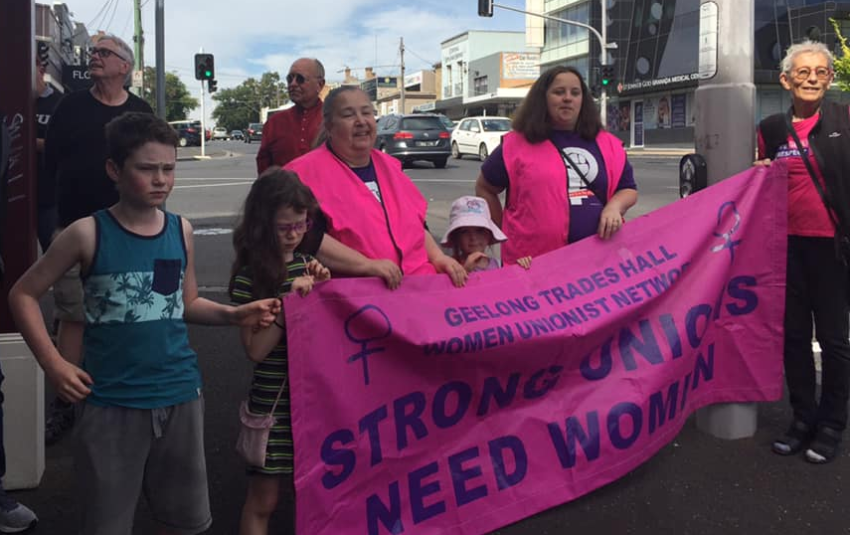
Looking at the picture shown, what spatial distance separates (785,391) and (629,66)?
158ft

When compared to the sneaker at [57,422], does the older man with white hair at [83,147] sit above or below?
above

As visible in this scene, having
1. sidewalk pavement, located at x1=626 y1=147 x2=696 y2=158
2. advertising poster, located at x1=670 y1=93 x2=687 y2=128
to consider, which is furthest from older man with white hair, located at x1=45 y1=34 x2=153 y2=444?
advertising poster, located at x1=670 y1=93 x2=687 y2=128

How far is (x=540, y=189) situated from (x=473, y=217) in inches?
15.4

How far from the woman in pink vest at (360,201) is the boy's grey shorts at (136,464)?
824 mm

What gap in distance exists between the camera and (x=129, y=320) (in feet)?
8.09

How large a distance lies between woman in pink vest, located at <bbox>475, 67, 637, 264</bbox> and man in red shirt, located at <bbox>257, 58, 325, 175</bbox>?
215 centimetres

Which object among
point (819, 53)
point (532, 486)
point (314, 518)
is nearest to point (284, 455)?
point (314, 518)

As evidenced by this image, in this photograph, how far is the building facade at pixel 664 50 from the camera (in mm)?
42094

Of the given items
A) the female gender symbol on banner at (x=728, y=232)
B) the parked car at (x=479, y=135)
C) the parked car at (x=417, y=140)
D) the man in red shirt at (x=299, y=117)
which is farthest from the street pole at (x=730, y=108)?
the parked car at (x=479, y=135)

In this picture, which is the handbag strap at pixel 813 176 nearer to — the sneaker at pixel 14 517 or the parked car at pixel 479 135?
the sneaker at pixel 14 517

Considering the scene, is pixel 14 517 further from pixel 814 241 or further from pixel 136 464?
pixel 814 241

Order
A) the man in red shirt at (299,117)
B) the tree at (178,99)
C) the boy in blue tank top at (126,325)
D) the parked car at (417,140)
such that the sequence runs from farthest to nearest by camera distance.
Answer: the tree at (178,99), the parked car at (417,140), the man in red shirt at (299,117), the boy in blue tank top at (126,325)

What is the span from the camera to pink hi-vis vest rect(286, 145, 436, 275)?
10.3 feet

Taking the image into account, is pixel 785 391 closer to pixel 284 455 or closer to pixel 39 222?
pixel 284 455
